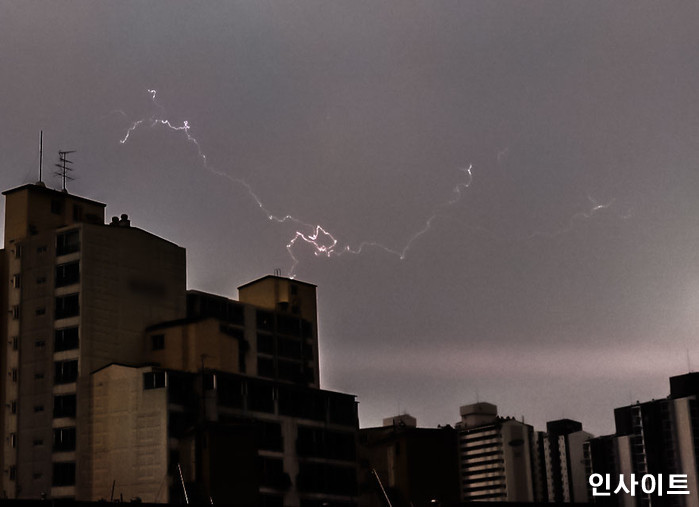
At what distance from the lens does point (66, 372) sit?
121 meters

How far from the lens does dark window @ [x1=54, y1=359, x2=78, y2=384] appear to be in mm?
120188

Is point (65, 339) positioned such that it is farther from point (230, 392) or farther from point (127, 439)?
point (230, 392)

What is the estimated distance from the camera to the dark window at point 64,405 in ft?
392

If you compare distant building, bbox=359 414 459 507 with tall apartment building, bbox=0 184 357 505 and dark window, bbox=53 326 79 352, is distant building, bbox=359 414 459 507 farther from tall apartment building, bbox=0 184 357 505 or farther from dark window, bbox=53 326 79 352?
dark window, bbox=53 326 79 352

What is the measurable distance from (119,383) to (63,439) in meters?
8.87

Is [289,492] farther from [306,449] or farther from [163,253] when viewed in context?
[163,253]

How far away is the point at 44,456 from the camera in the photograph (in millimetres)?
119250

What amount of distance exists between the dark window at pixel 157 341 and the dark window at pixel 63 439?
13139 millimetres

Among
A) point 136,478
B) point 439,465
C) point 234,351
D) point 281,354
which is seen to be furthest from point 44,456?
point 439,465

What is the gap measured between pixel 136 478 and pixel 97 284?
22077 mm

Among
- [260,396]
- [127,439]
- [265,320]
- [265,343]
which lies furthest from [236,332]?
[127,439]

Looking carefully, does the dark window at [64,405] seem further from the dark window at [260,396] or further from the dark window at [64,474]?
the dark window at [260,396]

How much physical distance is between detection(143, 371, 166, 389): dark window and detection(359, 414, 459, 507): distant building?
1653 inches

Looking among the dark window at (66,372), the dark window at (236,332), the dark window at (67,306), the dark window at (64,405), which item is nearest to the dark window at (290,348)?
the dark window at (236,332)
